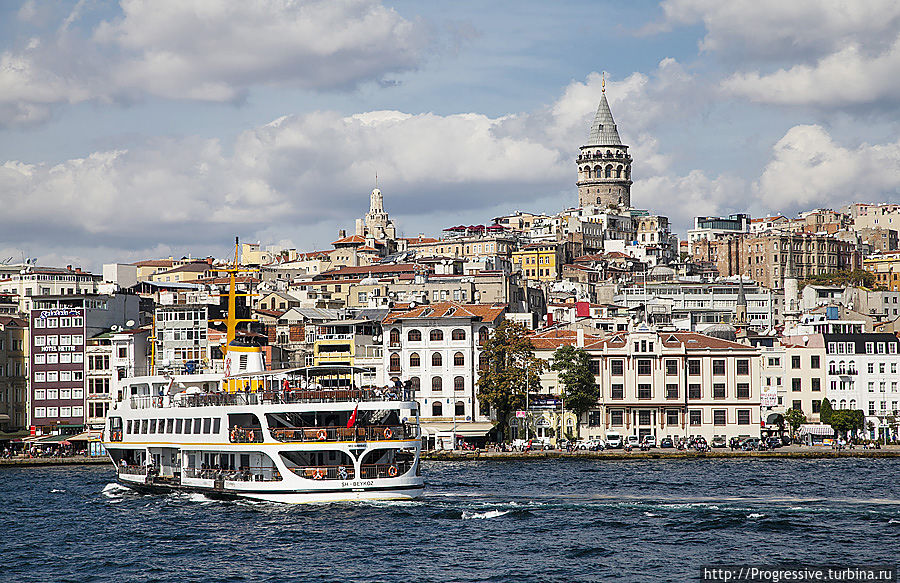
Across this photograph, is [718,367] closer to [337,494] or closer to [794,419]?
[794,419]

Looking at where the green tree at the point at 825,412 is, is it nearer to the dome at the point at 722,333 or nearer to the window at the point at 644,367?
the dome at the point at 722,333

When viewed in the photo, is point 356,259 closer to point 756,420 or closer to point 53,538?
point 756,420

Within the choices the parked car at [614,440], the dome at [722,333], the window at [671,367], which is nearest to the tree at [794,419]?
the window at [671,367]

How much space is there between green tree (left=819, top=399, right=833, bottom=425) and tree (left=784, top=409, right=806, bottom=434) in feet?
4.26

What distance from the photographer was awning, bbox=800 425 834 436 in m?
93.6

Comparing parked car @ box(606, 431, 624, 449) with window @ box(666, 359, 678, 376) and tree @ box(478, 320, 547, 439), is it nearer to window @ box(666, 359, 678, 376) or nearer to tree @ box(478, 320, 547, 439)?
window @ box(666, 359, 678, 376)

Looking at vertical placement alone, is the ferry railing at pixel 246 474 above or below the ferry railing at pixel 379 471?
below

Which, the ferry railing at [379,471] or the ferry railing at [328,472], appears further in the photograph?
the ferry railing at [379,471]

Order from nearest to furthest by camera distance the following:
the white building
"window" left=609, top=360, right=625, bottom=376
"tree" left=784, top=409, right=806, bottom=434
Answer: the white building → "window" left=609, top=360, right=625, bottom=376 → "tree" left=784, top=409, right=806, bottom=434

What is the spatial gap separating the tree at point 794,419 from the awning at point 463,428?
894 inches

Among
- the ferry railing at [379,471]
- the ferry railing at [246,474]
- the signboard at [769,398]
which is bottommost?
the ferry railing at [246,474]

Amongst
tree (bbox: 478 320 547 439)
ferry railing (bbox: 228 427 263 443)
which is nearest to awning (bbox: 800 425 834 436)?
tree (bbox: 478 320 547 439)

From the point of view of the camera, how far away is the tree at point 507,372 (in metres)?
90.6

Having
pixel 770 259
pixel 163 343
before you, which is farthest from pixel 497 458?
pixel 770 259
